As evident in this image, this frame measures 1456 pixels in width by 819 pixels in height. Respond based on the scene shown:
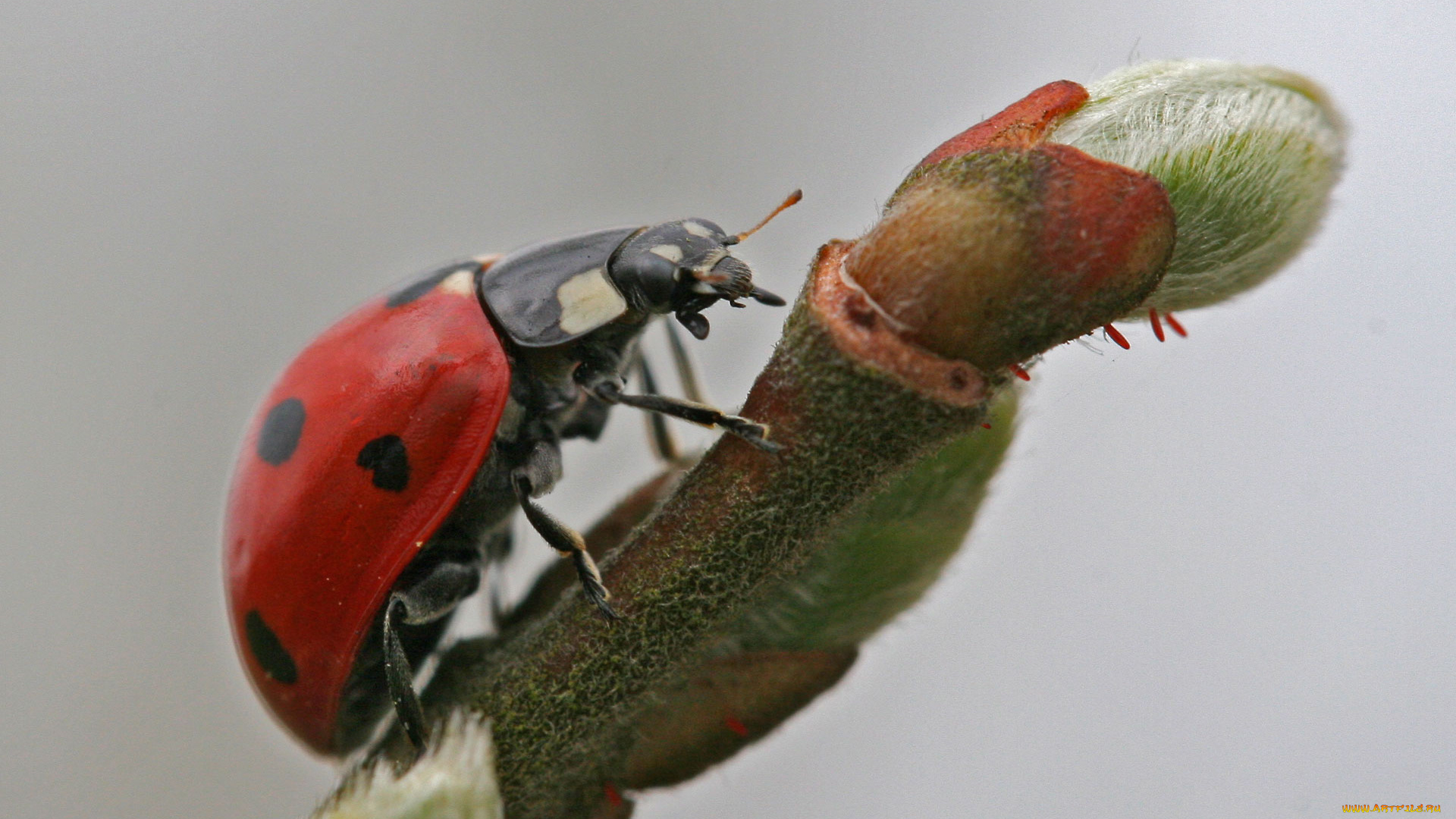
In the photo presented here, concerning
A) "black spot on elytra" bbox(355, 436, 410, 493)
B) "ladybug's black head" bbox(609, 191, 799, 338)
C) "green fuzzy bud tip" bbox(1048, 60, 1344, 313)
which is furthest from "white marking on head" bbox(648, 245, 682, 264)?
"green fuzzy bud tip" bbox(1048, 60, 1344, 313)

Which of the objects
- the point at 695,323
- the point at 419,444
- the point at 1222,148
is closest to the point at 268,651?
the point at 419,444

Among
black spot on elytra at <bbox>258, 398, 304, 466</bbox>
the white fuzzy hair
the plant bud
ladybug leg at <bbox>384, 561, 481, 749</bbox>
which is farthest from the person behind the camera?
black spot on elytra at <bbox>258, 398, 304, 466</bbox>

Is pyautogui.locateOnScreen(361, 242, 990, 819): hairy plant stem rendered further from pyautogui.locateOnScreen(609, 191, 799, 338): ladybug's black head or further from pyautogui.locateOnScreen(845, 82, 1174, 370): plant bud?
pyautogui.locateOnScreen(609, 191, 799, 338): ladybug's black head

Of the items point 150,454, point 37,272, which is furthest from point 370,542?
point 37,272

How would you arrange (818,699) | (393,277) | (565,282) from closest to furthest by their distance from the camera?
(818,699) → (565,282) → (393,277)

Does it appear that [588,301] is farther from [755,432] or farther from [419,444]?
[755,432]

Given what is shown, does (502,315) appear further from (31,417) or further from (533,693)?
(31,417)
